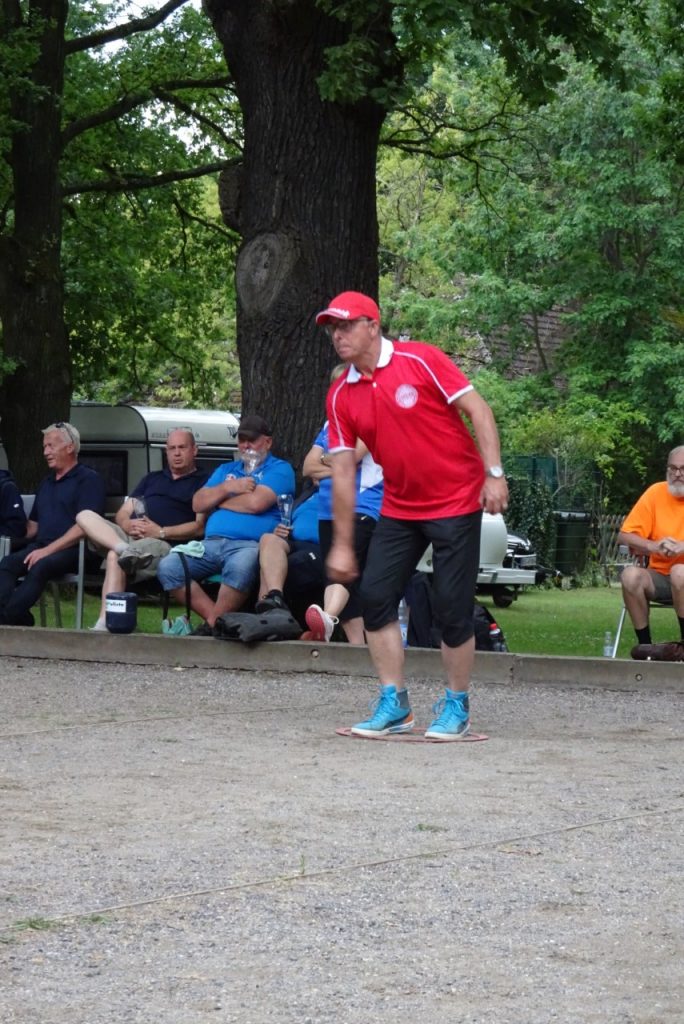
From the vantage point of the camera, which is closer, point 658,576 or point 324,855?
point 324,855

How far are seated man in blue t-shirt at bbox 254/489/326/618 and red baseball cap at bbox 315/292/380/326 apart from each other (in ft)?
10.6

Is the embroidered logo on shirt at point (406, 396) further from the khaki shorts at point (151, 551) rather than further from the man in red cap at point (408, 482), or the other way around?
the khaki shorts at point (151, 551)

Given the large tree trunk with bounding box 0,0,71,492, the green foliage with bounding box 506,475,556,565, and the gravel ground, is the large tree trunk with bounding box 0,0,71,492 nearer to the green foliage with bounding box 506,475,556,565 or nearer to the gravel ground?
the green foliage with bounding box 506,475,556,565

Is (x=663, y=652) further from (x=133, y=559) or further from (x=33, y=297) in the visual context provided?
(x=33, y=297)

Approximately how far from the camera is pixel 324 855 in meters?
5.82

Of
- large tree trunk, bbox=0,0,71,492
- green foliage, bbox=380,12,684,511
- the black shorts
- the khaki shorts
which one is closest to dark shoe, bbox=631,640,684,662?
the black shorts

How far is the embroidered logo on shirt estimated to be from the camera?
8070 mm

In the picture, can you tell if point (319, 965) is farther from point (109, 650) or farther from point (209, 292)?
point (209, 292)

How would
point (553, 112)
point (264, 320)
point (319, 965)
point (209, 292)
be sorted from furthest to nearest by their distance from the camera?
point (553, 112)
point (209, 292)
point (264, 320)
point (319, 965)

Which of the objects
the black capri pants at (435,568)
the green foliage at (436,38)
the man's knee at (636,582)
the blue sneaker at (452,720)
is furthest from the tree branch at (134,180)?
the blue sneaker at (452,720)

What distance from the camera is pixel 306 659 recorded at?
1075 centimetres

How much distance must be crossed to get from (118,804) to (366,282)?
7109mm

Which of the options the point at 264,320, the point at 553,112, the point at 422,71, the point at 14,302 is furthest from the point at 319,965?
the point at 553,112

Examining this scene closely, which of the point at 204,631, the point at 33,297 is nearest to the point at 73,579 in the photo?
the point at 204,631
